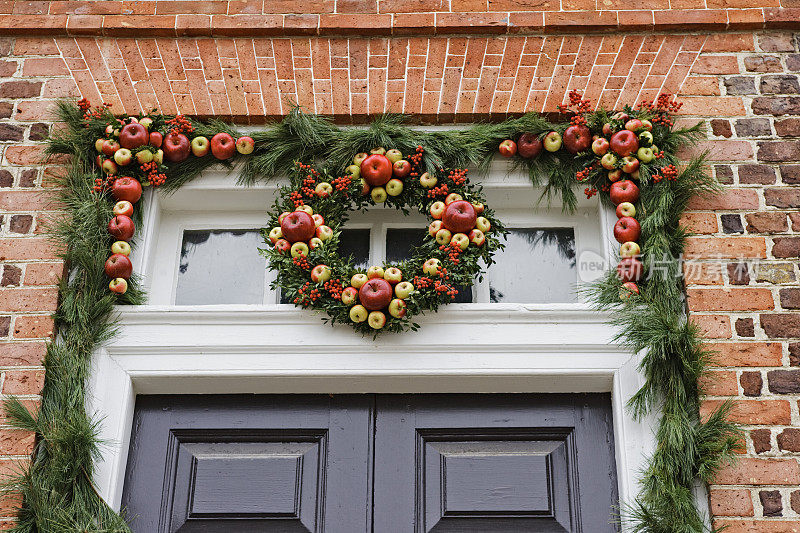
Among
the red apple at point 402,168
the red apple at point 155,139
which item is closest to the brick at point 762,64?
the red apple at point 402,168

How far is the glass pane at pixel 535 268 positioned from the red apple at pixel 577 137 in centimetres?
39

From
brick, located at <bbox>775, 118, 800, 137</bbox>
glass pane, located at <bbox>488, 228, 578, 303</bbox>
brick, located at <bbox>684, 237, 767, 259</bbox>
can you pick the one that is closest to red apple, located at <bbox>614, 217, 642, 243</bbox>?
brick, located at <bbox>684, 237, 767, 259</bbox>

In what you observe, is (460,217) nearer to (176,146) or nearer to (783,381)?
(176,146)

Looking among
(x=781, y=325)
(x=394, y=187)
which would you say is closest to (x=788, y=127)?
(x=781, y=325)

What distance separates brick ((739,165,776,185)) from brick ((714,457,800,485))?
1.13 m

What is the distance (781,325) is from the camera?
122 inches

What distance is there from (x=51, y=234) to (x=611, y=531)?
2454 millimetres

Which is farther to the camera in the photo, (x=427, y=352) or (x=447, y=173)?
(x=447, y=173)

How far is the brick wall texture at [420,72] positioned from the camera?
3.29 metres

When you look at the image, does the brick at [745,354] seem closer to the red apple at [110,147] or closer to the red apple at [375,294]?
the red apple at [375,294]

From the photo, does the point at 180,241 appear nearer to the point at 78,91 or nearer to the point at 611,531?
the point at 78,91

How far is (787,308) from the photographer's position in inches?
123

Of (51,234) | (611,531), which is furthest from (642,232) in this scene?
(51,234)

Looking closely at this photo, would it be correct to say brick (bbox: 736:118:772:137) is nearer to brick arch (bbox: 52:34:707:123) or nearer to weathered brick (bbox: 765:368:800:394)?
brick arch (bbox: 52:34:707:123)
